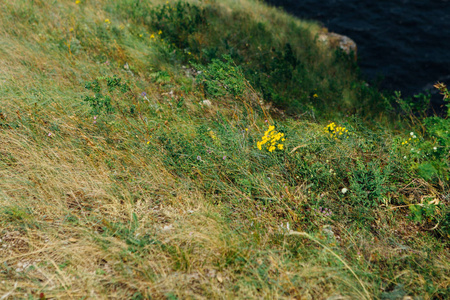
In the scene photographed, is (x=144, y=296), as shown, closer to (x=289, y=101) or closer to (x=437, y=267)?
(x=437, y=267)

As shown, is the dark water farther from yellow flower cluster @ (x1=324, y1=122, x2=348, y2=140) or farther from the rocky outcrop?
yellow flower cluster @ (x1=324, y1=122, x2=348, y2=140)

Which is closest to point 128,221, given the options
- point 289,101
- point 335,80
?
point 289,101

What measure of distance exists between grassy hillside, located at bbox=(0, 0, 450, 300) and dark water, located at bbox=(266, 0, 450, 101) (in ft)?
15.8

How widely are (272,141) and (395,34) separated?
8.90 m

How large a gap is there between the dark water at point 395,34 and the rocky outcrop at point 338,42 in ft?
1.16

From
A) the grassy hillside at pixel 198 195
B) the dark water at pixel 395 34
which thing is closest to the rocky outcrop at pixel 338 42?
the dark water at pixel 395 34

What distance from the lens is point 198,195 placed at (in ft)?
9.53

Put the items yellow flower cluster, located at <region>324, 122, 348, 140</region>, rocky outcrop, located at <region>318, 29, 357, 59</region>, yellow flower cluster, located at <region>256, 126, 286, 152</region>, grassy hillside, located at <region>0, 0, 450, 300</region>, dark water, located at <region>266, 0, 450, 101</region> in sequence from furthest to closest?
1. rocky outcrop, located at <region>318, 29, 357, 59</region>
2. dark water, located at <region>266, 0, 450, 101</region>
3. yellow flower cluster, located at <region>324, 122, 348, 140</region>
4. yellow flower cluster, located at <region>256, 126, 286, 152</region>
5. grassy hillside, located at <region>0, 0, 450, 300</region>

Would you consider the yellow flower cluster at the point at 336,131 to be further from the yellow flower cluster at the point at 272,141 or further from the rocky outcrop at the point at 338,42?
the rocky outcrop at the point at 338,42

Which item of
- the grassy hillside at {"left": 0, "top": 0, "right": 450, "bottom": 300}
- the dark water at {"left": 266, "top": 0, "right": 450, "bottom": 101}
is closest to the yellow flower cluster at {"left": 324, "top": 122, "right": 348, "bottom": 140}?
the grassy hillside at {"left": 0, "top": 0, "right": 450, "bottom": 300}

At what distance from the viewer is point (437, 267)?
7.63 feet

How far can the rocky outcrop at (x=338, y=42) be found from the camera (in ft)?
27.5

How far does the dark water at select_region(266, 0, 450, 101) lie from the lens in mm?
7961

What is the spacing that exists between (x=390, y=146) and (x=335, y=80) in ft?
11.7
